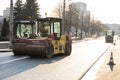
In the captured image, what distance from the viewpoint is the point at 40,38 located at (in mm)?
25984

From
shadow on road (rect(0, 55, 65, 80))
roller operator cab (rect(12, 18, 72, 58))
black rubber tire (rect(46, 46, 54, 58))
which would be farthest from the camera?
black rubber tire (rect(46, 46, 54, 58))

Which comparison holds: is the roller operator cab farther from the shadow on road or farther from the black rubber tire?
the shadow on road

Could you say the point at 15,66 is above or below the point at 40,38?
below

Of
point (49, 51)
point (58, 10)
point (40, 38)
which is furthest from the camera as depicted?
point (58, 10)

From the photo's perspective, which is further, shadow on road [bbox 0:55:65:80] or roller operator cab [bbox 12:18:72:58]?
roller operator cab [bbox 12:18:72:58]

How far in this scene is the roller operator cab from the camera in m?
25.1

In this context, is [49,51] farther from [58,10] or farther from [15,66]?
[58,10]

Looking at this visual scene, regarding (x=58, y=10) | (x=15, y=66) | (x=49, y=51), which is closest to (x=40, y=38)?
(x=49, y=51)

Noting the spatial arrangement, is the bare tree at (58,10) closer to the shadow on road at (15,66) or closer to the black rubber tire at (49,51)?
the black rubber tire at (49,51)

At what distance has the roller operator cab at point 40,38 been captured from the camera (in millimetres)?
25141

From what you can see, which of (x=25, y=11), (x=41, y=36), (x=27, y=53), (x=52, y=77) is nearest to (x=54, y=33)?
(x=41, y=36)

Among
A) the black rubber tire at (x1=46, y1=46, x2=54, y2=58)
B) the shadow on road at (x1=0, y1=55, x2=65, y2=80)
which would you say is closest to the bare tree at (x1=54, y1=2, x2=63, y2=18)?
the black rubber tire at (x1=46, y1=46, x2=54, y2=58)

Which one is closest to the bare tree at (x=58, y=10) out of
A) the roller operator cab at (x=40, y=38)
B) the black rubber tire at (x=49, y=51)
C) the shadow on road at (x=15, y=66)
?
the roller operator cab at (x=40, y=38)

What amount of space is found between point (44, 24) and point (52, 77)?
13501 mm
